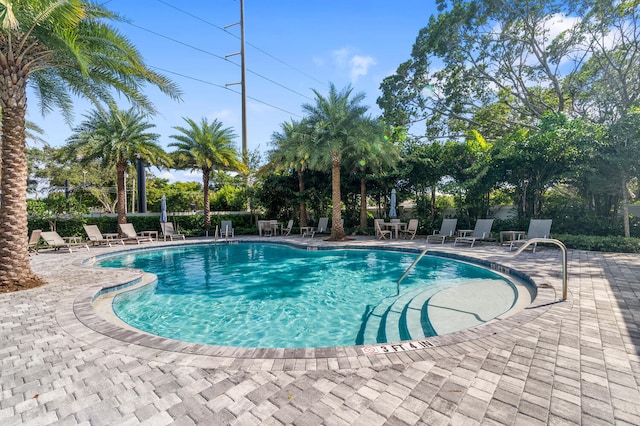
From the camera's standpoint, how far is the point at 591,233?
1359cm

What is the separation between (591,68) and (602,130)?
10.3 meters

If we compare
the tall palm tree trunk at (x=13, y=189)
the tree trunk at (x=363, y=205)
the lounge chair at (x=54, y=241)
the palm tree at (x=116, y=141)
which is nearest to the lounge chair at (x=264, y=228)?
the tree trunk at (x=363, y=205)

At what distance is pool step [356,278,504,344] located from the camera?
519 centimetres

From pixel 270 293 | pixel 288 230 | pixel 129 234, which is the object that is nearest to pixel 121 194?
pixel 129 234

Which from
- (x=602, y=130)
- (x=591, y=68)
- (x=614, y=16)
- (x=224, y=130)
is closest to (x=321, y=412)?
(x=602, y=130)

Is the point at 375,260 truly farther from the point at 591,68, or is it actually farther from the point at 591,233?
the point at 591,68

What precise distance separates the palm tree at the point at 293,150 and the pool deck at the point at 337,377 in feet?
40.3

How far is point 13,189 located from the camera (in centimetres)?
703

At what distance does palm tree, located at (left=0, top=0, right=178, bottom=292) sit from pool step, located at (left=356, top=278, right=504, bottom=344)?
7659 millimetres

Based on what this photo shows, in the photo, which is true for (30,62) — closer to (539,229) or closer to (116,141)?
(116,141)

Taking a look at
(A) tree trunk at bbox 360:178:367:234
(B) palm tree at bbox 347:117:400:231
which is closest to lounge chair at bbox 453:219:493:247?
(B) palm tree at bbox 347:117:400:231

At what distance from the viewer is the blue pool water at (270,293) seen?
18.2 ft

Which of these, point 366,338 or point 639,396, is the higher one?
point 639,396

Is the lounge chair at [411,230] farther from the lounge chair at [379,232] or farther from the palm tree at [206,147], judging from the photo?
the palm tree at [206,147]
